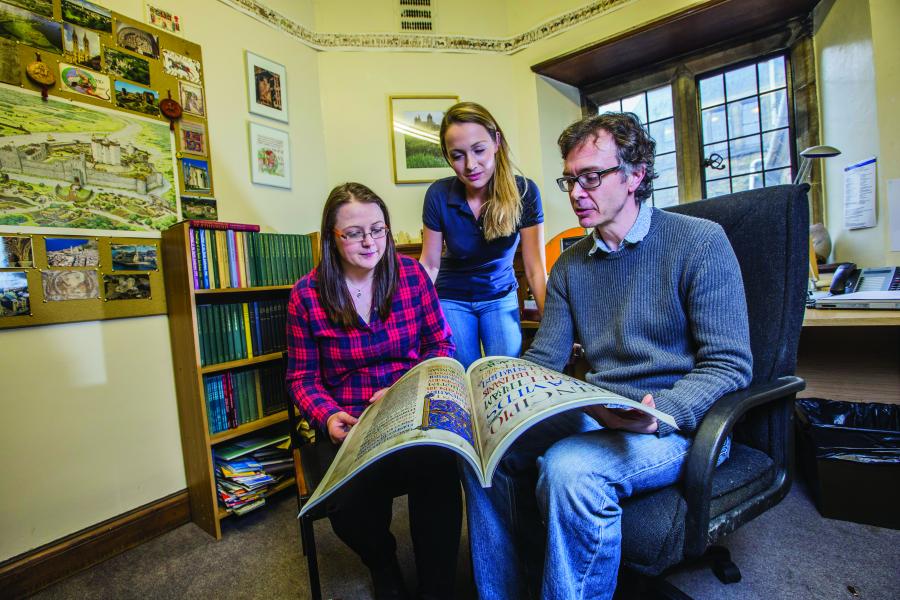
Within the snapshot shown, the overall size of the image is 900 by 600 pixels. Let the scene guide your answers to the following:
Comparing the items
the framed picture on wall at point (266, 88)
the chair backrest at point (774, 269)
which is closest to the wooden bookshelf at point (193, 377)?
the framed picture on wall at point (266, 88)

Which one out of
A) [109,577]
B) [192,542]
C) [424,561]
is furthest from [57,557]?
[424,561]

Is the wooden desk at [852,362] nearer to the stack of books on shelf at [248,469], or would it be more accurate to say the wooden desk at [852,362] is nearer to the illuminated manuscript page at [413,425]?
the illuminated manuscript page at [413,425]

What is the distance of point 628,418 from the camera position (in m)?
0.85

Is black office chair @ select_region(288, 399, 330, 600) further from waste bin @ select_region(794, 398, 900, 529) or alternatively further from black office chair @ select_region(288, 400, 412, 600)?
waste bin @ select_region(794, 398, 900, 529)

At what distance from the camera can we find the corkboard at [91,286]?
1.53 m

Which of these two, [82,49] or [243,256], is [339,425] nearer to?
[243,256]

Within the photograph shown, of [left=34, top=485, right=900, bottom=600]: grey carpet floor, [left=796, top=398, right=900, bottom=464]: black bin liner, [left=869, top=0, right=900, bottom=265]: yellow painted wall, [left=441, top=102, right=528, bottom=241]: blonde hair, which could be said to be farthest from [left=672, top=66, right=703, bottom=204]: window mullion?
[left=441, top=102, right=528, bottom=241]: blonde hair

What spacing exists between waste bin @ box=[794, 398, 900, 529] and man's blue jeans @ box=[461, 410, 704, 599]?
1.02 metres

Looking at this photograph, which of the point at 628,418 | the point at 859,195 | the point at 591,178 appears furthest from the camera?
the point at 859,195

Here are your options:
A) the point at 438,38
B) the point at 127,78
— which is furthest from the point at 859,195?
the point at 127,78

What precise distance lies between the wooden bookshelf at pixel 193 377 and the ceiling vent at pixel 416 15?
207 cm

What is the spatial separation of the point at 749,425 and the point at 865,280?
50.0 inches

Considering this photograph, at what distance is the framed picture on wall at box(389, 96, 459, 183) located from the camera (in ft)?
9.61

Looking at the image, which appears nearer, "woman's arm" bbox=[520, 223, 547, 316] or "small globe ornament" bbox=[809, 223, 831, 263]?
"woman's arm" bbox=[520, 223, 547, 316]
